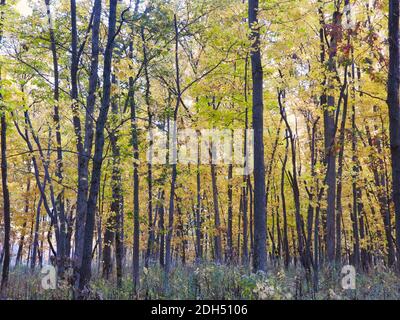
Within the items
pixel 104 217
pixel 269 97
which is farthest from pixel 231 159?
pixel 104 217

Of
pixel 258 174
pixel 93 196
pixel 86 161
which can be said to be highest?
pixel 86 161

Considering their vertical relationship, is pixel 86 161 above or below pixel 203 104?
below

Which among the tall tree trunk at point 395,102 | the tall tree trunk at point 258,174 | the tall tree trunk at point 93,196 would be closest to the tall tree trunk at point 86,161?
Result: the tall tree trunk at point 93,196

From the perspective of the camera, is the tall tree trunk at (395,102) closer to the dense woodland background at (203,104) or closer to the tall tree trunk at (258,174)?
the dense woodland background at (203,104)

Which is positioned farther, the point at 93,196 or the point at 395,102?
the point at 93,196

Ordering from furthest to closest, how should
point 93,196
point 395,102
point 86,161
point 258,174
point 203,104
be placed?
point 203,104 < point 86,161 < point 258,174 < point 93,196 < point 395,102

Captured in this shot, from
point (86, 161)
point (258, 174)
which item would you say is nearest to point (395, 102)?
point (258, 174)

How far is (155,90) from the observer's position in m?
19.8

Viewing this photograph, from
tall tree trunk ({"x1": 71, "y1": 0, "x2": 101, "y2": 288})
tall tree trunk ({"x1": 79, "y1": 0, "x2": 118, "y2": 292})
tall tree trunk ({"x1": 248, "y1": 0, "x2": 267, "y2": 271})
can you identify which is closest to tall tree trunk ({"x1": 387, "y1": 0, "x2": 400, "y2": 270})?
tall tree trunk ({"x1": 248, "y1": 0, "x2": 267, "y2": 271})

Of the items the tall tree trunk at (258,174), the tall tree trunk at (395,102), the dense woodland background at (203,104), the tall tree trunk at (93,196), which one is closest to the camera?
the tall tree trunk at (395,102)

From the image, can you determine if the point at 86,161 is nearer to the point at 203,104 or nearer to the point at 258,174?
the point at 258,174

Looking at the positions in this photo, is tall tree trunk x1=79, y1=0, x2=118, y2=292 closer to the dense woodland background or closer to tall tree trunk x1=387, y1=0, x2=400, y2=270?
the dense woodland background
